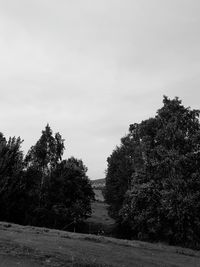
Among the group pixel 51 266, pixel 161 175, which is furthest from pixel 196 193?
pixel 51 266

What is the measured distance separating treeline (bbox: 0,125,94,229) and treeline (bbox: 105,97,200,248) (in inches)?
658

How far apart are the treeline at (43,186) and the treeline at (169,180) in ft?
54.8

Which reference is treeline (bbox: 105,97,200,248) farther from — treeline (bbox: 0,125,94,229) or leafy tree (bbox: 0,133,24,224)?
leafy tree (bbox: 0,133,24,224)

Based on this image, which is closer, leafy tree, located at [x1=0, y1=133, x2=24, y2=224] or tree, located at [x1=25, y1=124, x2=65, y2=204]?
leafy tree, located at [x1=0, y1=133, x2=24, y2=224]

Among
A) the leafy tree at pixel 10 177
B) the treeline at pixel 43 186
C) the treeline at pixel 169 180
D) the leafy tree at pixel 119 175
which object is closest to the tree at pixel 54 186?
the treeline at pixel 43 186

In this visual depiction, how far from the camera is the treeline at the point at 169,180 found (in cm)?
3859

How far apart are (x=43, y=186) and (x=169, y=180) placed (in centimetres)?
2796

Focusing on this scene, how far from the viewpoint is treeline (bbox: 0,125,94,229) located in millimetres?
57594

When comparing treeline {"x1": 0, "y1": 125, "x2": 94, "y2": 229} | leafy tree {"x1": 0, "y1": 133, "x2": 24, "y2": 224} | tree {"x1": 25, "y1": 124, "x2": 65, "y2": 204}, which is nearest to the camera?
leafy tree {"x1": 0, "y1": 133, "x2": 24, "y2": 224}

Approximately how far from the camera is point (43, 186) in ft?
205

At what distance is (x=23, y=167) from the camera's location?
62188 millimetres

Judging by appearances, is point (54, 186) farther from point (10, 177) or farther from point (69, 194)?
point (10, 177)

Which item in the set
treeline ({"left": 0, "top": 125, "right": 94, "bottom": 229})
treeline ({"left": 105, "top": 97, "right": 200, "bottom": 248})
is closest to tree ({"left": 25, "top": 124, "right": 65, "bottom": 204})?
treeline ({"left": 0, "top": 125, "right": 94, "bottom": 229})

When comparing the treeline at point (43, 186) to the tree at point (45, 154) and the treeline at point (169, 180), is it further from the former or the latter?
the treeline at point (169, 180)
